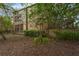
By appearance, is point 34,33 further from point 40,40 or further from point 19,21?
point 19,21

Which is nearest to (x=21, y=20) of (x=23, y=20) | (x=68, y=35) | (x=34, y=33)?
(x=23, y=20)

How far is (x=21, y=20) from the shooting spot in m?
2.00

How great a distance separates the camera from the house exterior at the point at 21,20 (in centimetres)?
198

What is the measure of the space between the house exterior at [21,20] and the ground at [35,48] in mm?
138

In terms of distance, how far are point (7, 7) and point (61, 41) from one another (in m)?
0.84

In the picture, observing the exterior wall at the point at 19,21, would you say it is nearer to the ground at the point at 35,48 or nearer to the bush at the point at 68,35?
the ground at the point at 35,48

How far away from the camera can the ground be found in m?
1.95

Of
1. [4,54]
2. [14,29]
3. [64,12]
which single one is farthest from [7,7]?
[64,12]

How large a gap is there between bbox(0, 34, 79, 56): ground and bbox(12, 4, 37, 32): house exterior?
0.14 meters

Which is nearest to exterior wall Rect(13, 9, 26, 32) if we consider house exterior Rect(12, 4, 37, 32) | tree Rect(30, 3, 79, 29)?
house exterior Rect(12, 4, 37, 32)

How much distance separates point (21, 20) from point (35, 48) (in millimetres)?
416

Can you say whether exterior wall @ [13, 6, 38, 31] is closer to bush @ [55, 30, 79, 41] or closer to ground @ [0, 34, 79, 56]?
ground @ [0, 34, 79, 56]

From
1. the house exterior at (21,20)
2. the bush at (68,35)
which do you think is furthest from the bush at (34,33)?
the bush at (68,35)

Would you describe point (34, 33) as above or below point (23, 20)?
below
